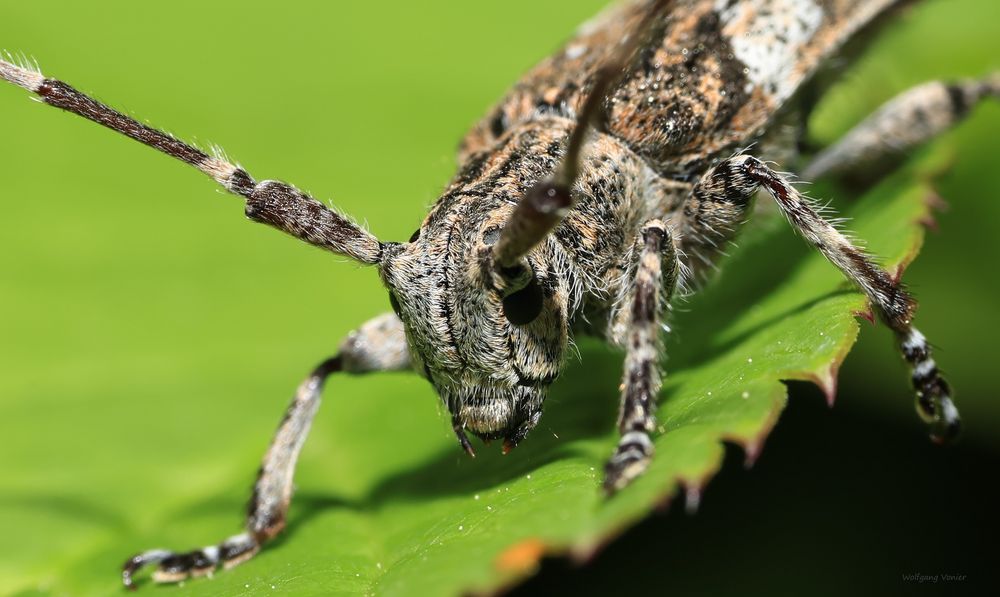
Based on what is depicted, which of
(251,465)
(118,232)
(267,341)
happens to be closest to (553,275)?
(251,465)

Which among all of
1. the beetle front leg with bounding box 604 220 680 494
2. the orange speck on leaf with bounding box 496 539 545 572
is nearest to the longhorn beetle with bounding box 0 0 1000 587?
the beetle front leg with bounding box 604 220 680 494

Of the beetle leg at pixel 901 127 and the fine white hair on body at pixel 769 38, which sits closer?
the fine white hair on body at pixel 769 38

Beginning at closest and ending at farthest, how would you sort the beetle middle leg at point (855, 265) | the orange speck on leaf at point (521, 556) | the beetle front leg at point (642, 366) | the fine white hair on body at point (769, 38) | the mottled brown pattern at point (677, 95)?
the orange speck on leaf at point (521, 556), the beetle front leg at point (642, 366), the beetle middle leg at point (855, 265), the mottled brown pattern at point (677, 95), the fine white hair on body at point (769, 38)

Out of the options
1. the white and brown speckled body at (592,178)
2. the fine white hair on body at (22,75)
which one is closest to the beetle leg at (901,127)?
the white and brown speckled body at (592,178)

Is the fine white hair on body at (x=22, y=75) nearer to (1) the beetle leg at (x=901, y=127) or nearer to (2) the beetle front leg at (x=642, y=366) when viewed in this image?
(2) the beetle front leg at (x=642, y=366)

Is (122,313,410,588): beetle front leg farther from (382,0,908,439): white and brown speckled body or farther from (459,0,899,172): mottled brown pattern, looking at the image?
(459,0,899,172): mottled brown pattern

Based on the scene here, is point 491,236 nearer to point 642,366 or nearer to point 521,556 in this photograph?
point 642,366
